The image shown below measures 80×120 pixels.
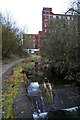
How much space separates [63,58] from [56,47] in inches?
52.5

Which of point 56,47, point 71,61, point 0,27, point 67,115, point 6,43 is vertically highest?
point 0,27

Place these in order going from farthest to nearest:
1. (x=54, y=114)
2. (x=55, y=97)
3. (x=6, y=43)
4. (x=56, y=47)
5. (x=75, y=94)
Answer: (x=6, y=43)
(x=56, y=47)
(x=75, y=94)
(x=55, y=97)
(x=54, y=114)

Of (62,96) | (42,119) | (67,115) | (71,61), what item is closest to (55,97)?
(62,96)

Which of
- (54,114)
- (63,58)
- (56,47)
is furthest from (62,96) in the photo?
(56,47)

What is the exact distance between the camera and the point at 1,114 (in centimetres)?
293

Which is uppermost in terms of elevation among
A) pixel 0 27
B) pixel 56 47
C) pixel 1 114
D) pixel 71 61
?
pixel 0 27

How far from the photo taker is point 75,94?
5258 mm

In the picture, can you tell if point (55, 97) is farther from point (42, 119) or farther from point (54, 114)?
point (42, 119)

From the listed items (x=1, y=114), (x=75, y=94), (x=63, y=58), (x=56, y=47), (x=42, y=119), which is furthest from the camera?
(x=56, y=47)

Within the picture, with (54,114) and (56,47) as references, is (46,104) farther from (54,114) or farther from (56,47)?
(56,47)

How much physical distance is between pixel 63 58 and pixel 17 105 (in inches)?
211

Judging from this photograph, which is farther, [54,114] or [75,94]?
[75,94]

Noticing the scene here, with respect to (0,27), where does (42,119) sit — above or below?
below

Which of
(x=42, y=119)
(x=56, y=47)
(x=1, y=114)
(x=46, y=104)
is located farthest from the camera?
(x=56, y=47)
